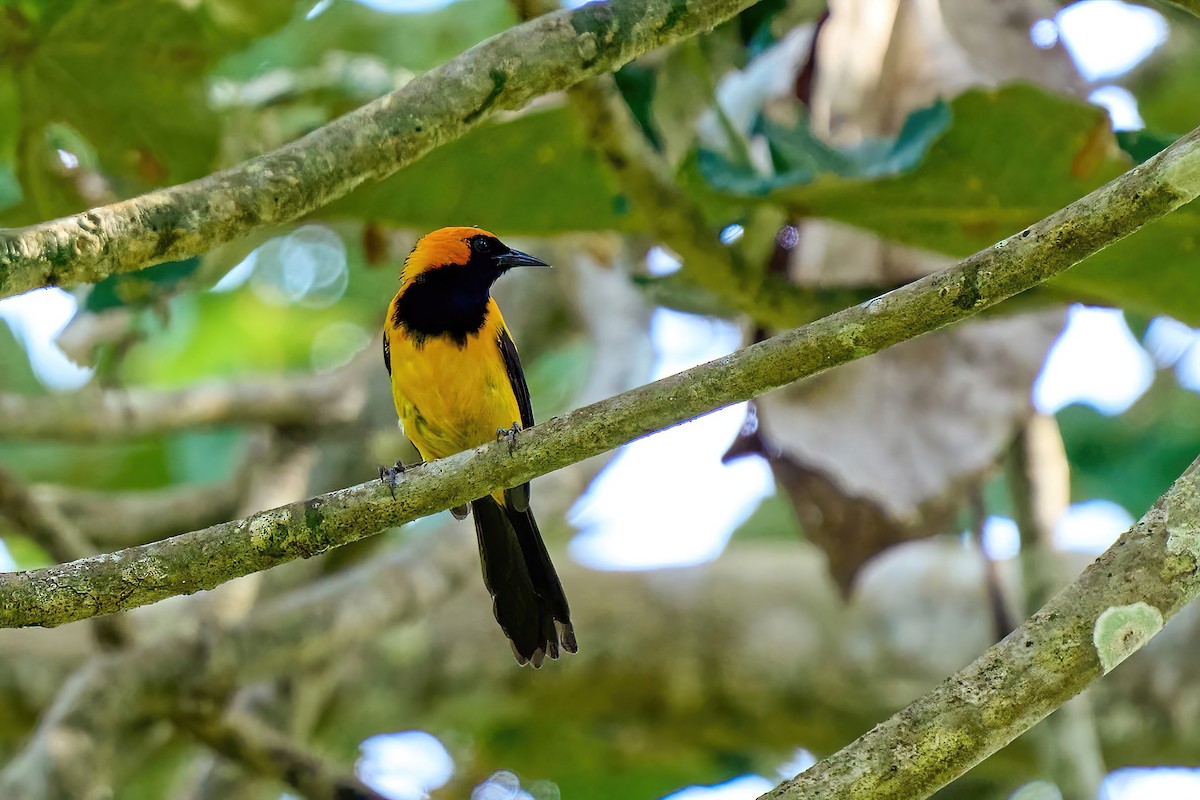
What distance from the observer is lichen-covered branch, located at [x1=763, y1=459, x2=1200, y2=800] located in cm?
210

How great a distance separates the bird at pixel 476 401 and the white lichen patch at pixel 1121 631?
2.40 metres

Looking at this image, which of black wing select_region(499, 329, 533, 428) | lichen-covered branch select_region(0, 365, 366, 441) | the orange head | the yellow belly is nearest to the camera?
the yellow belly

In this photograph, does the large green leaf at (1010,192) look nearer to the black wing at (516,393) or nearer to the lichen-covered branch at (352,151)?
the lichen-covered branch at (352,151)

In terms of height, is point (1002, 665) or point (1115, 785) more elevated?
point (1115, 785)

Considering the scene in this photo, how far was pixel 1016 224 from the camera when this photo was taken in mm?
4266

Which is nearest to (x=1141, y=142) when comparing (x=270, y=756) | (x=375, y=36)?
(x=270, y=756)

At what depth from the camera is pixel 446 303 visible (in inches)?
190

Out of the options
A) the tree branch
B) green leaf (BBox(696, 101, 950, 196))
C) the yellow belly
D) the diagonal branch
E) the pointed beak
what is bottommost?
the diagonal branch

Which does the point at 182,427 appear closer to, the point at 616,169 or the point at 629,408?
the point at 616,169

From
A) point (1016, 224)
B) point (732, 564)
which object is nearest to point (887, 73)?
point (1016, 224)

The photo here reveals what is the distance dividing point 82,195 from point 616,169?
7.08 feet

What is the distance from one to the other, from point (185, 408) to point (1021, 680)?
4.68 metres

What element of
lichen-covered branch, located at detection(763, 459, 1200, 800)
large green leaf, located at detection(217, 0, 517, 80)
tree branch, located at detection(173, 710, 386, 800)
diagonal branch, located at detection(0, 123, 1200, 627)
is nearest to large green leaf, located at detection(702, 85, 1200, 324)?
diagonal branch, located at detection(0, 123, 1200, 627)

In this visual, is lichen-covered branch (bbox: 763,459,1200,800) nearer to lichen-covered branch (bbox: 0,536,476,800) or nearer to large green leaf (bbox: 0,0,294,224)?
lichen-covered branch (bbox: 0,536,476,800)
